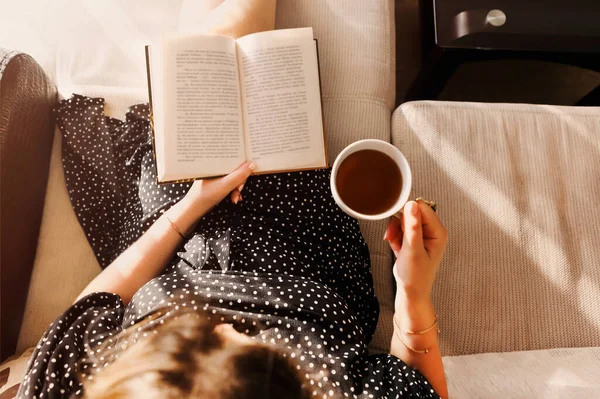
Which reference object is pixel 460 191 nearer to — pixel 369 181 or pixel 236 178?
pixel 369 181

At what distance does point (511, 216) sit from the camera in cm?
88

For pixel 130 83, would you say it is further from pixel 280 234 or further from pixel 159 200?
pixel 280 234

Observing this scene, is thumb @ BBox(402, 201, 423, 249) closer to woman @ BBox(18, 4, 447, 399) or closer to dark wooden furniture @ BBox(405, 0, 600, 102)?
woman @ BBox(18, 4, 447, 399)

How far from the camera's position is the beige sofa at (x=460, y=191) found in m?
0.84

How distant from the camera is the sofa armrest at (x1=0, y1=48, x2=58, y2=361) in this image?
76 cm

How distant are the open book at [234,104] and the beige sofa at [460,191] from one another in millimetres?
178

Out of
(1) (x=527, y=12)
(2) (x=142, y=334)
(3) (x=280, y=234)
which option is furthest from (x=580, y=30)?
(2) (x=142, y=334)

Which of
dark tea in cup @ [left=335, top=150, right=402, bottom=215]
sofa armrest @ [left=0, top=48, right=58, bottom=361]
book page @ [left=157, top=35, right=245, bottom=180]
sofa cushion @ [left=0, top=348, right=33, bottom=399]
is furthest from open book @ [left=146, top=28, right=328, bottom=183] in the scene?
sofa cushion @ [left=0, top=348, right=33, bottom=399]

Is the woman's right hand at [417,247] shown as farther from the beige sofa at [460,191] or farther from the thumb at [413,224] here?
the beige sofa at [460,191]

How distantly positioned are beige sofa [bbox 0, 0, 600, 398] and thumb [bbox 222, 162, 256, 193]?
26cm

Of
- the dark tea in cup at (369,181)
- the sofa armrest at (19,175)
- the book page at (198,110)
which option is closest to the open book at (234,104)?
the book page at (198,110)

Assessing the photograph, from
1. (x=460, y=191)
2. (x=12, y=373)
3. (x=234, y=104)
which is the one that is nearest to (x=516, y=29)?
(x=460, y=191)

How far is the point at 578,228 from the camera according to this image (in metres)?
0.89

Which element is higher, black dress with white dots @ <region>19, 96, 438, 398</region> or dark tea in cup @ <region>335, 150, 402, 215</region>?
dark tea in cup @ <region>335, 150, 402, 215</region>
